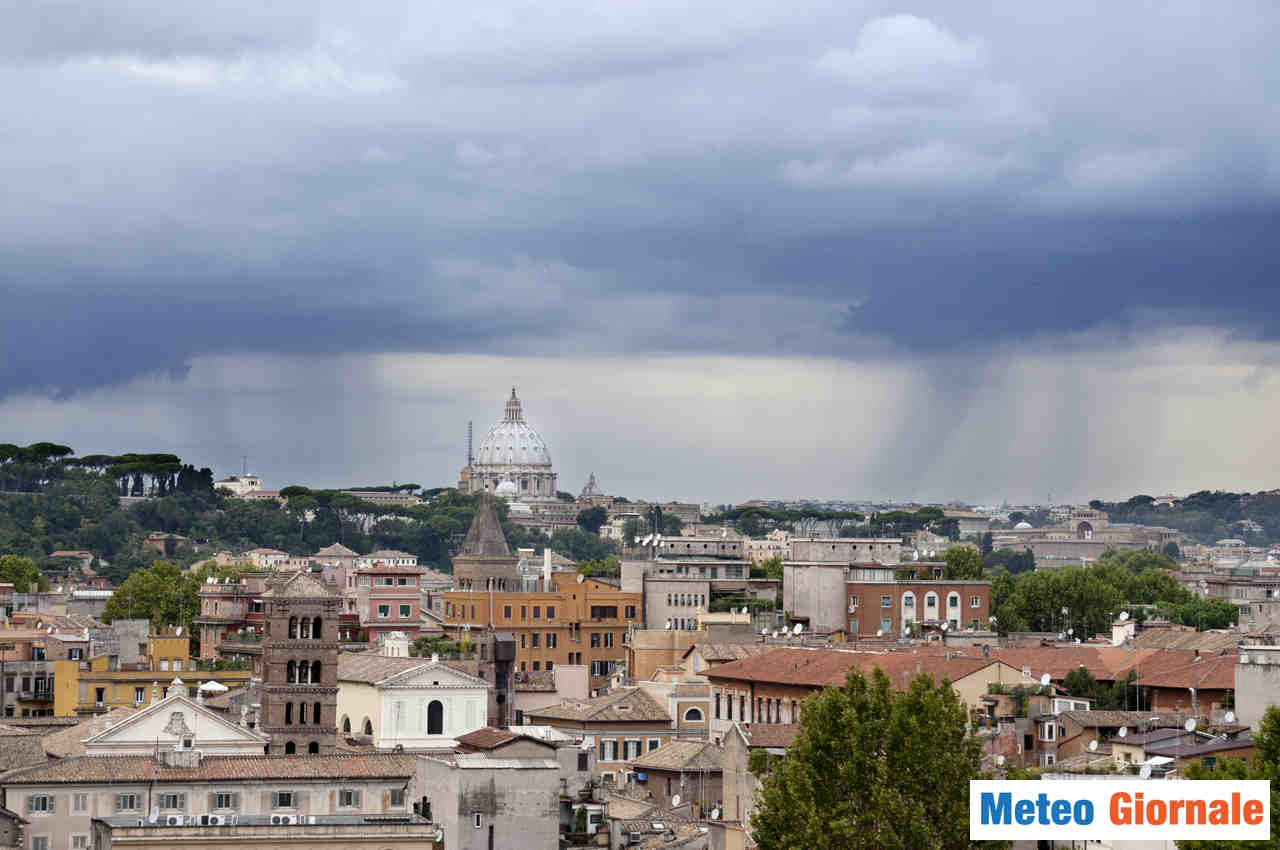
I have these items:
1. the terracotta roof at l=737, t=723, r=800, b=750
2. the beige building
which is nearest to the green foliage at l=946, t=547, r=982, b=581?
→ the terracotta roof at l=737, t=723, r=800, b=750

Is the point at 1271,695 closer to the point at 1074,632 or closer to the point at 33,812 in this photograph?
the point at 33,812

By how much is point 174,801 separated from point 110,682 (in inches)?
Answer: 1248

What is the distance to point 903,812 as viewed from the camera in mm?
44438

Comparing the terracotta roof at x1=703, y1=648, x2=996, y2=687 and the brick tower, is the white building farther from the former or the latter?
the terracotta roof at x1=703, y1=648, x2=996, y2=687

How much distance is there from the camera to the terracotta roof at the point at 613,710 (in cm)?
7375

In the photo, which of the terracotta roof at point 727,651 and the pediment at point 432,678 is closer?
the pediment at point 432,678

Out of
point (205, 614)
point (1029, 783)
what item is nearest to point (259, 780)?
point (1029, 783)

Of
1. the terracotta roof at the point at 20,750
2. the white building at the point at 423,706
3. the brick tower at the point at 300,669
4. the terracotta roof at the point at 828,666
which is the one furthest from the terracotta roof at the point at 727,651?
the terracotta roof at the point at 20,750

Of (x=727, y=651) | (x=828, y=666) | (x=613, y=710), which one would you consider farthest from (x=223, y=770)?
(x=727, y=651)

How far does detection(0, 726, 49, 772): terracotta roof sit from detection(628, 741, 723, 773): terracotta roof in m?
15.7

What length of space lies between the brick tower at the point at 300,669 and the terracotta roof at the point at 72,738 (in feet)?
11.7

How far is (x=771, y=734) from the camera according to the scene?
62250mm

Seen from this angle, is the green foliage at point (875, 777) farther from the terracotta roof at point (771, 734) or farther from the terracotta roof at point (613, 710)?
the terracotta roof at point (613, 710)

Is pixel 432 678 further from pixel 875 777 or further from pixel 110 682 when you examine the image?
pixel 875 777
